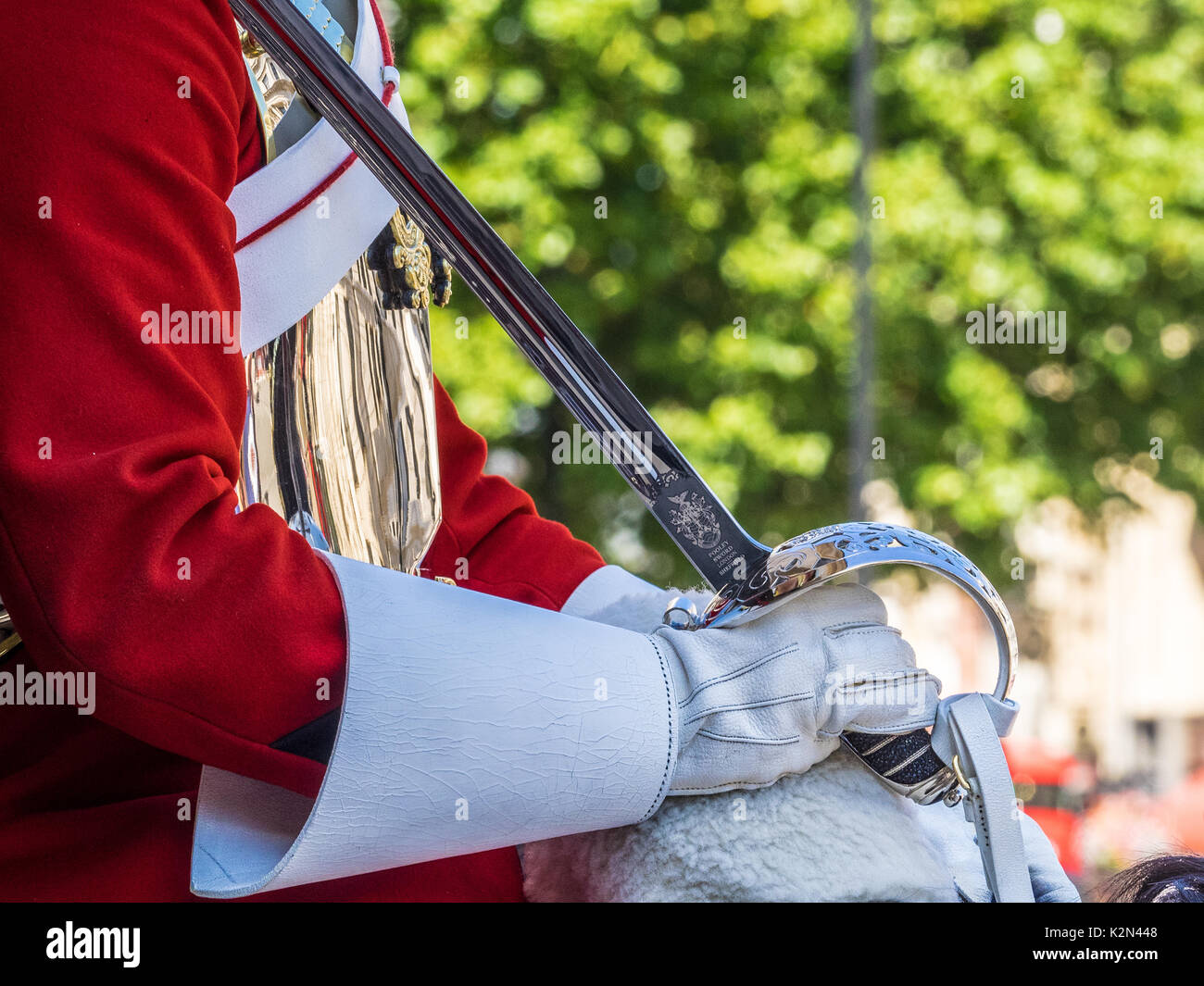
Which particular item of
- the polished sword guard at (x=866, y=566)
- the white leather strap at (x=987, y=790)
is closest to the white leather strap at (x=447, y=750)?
the polished sword guard at (x=866, y=566)

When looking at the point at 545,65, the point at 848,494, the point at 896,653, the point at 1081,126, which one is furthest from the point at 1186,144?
the point at 896,653

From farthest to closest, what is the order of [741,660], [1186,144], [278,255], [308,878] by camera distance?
[1186,144], [278,255], [741,660], [308,878]

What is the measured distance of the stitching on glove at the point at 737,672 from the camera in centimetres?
108

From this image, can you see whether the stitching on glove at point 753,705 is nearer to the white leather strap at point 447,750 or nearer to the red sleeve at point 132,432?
the white leather strap at point 447,750

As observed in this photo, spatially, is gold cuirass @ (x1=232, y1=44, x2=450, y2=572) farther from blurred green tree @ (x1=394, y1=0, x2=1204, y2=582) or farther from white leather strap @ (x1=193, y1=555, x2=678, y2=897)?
blurred green tree @ (x1=394, y1=0, x2=1204, y2=582)

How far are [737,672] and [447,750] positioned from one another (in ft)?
0.78

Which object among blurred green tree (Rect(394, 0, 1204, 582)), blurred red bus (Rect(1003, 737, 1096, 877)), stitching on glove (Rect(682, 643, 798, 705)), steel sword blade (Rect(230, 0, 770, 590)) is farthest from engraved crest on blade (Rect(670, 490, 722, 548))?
blurred green tree (Rect(394, 0, 1204, 582))

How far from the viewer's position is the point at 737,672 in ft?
3.59

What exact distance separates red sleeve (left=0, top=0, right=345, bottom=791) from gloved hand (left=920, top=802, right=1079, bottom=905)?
54 centimetres

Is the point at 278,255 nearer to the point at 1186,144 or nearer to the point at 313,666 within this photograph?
the point at 313,666

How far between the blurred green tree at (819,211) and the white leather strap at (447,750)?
18.0 ft

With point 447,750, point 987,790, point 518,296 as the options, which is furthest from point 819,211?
point 447,750
